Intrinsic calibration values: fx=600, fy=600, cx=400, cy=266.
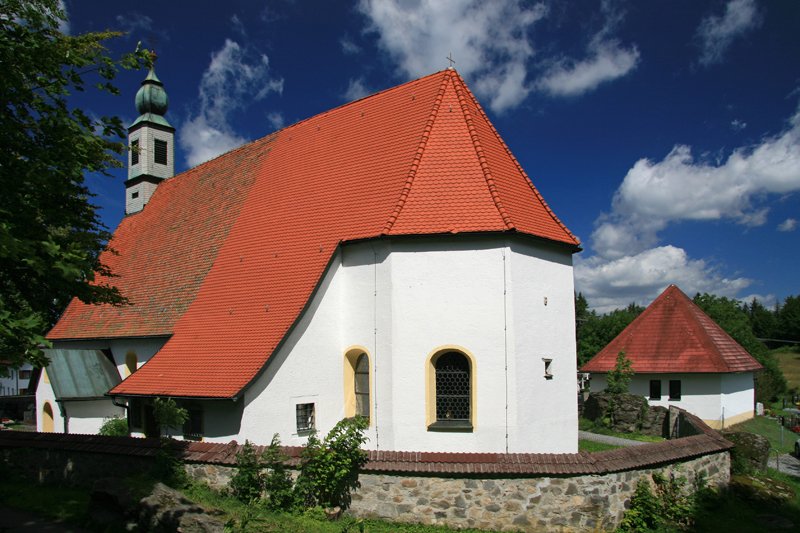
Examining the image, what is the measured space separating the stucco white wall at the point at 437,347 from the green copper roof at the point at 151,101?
1727 centimetres

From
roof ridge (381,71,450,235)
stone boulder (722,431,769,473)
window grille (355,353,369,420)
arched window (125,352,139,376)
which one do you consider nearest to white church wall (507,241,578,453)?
roof ridge (381,71,450,235)

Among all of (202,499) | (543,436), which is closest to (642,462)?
(543,436)

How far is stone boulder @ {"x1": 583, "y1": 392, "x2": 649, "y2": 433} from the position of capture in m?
20.0

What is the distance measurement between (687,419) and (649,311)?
13.8m

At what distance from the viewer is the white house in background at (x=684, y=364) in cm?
2612

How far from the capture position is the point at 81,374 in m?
18.3

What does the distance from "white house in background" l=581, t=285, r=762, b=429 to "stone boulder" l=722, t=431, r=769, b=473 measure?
11.8 meters

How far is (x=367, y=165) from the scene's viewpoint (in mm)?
15484

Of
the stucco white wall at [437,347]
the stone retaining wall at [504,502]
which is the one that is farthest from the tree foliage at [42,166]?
the stone retaining wall at [504,502]

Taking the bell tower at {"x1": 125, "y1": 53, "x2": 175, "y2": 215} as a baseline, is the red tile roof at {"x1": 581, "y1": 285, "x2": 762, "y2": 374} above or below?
below

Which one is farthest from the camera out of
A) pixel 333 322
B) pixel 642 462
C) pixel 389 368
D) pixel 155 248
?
pixel 155 248

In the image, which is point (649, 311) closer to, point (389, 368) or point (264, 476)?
point (389, 368)

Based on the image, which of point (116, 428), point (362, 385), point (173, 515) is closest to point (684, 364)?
point (362, 385)

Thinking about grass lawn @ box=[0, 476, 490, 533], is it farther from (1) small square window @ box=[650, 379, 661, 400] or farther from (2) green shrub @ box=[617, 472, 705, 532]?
(1) small square window @ box=[650, 379, 661, 400]
